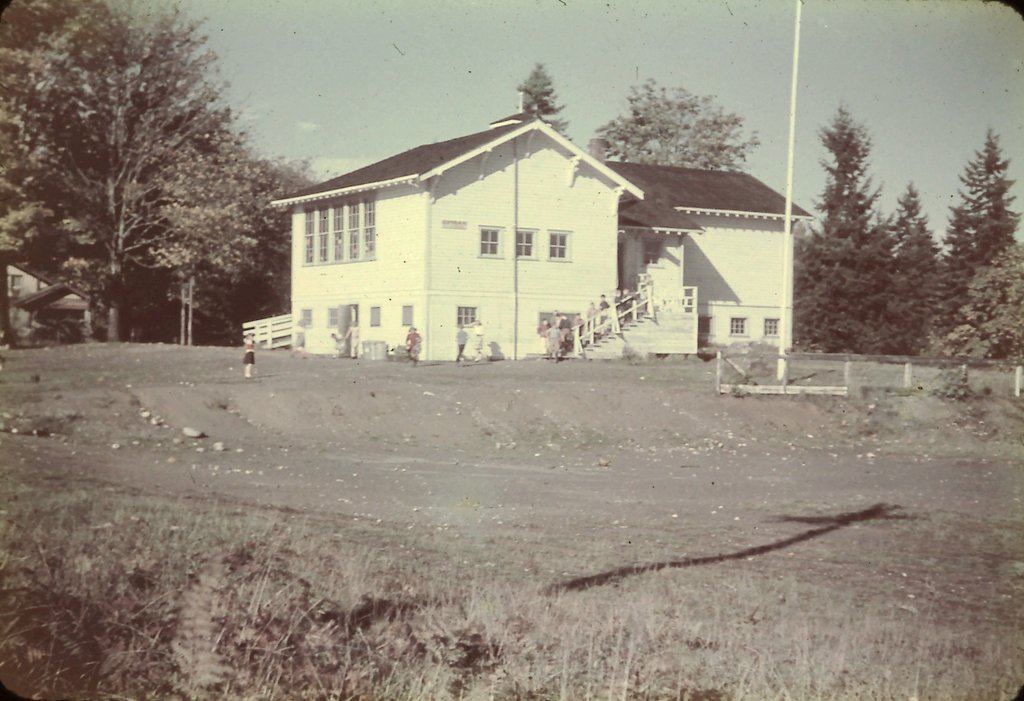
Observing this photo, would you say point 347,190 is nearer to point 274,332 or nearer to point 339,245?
point 339,245

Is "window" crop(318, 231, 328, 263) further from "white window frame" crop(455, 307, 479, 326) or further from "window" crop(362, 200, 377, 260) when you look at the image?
"white window frame" crop(455, 307, 479, 326)

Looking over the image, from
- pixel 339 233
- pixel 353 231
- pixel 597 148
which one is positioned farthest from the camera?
pixel 597 148

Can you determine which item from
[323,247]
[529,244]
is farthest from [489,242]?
[323,247]

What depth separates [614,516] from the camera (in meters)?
16.0

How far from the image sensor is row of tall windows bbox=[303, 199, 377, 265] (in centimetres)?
4172

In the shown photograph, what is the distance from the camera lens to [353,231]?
4259 cm

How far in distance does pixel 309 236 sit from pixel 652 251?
14.3 m

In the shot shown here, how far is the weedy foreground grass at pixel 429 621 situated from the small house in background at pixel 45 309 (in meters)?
28.5

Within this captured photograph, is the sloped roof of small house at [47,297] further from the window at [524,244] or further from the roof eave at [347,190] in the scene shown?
the window at [524,244]

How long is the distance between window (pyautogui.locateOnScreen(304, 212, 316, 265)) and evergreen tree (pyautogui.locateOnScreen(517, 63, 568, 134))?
99.3 ft

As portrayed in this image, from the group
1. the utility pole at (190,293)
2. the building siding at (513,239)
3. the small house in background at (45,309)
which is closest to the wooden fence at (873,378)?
the building siding at (513,239)

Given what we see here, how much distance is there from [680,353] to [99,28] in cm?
3119

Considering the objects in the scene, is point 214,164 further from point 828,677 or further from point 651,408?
point 828,677

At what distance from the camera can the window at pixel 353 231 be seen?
1672 inches
